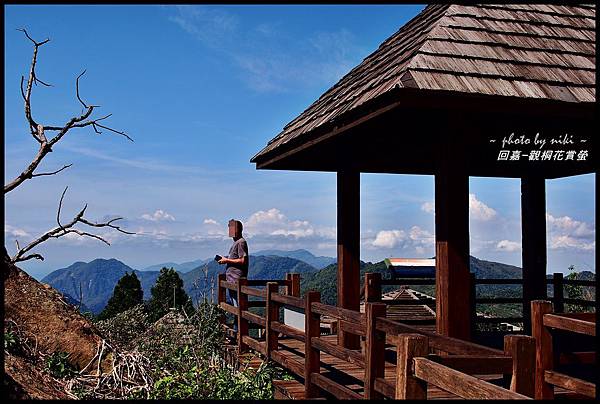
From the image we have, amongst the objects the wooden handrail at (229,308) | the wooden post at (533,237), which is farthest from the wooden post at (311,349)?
the wooden post at (533,237)

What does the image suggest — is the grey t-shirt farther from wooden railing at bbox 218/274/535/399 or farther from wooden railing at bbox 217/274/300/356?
wooden railing at bbox 218/274/535/399

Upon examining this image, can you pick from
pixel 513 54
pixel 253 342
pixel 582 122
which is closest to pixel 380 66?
pixel 513 54

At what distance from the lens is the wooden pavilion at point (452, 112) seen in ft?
22.2

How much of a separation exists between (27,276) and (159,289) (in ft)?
40.1

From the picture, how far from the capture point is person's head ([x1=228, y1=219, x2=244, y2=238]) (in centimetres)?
1131

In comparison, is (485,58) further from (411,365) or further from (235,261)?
(235,261)

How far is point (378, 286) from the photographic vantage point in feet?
36.2

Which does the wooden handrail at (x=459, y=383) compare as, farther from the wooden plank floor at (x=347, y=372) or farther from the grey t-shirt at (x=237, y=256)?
the grey t-shirt at (x=237, y=256)

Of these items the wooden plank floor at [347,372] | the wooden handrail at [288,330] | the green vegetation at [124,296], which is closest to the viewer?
the wooden plank floor at [347,372]

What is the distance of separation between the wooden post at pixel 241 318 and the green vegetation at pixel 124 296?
8.10 metres

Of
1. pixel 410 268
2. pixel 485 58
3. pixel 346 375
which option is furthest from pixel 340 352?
pixel 410 268

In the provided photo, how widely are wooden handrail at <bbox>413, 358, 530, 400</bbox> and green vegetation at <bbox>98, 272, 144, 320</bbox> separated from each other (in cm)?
1483

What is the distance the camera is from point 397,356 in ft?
16.4

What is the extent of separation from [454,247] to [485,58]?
2.07 m
